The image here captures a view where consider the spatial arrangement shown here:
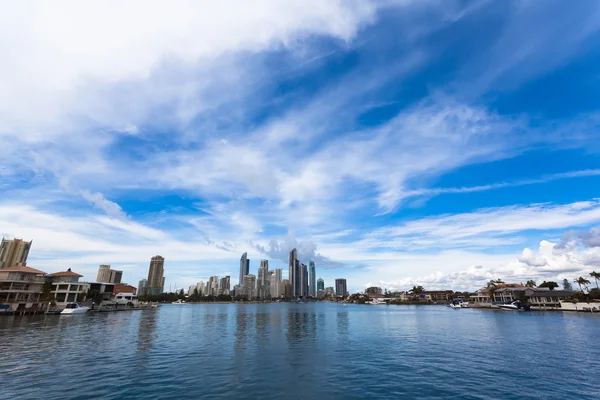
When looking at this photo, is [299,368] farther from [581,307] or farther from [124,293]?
[124,293]

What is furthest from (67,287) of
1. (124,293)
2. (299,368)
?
(299,368)

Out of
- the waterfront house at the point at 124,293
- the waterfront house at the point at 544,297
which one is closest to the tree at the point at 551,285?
the waterfront house at the point at 544,297

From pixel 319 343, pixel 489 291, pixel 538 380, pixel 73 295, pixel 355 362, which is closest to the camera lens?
pixel 538 380

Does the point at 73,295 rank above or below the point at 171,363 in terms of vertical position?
above

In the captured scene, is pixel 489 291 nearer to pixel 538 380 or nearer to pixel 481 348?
pixel 481 348

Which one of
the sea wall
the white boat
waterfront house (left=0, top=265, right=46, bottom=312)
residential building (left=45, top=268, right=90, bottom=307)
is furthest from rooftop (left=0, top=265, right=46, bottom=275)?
the sea wall

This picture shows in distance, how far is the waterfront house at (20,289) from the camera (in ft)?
321

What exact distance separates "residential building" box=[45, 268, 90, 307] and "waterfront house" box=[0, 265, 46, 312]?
1491 centimetres

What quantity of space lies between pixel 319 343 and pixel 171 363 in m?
22.7

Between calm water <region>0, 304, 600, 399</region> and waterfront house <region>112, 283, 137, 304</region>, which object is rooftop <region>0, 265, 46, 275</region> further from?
calm water <region>0, 304, 600, 399</region>

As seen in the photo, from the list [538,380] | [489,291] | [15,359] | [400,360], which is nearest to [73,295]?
[15,359]

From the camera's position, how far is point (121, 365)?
31172 mm

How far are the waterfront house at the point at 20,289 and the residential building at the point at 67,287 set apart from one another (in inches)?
587

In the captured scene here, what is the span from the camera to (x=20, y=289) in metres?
103
